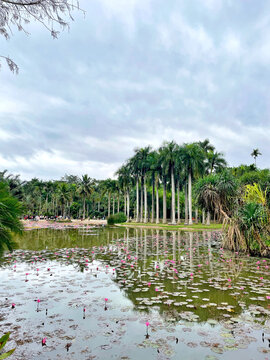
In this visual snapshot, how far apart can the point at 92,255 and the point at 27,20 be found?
10.3 m

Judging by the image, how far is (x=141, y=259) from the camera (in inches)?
449

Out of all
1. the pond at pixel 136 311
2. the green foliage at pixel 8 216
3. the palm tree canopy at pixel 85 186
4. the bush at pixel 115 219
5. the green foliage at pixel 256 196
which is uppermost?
the palm tree canopy at pixel 85 186

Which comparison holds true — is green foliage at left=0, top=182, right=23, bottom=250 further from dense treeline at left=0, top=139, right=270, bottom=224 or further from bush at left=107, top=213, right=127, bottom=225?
bush at left=107, top=213, right=127, bottom=225

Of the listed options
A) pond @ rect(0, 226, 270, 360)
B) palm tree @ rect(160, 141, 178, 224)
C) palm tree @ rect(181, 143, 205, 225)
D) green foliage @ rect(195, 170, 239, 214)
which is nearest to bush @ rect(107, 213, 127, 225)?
palm tree @ rect(160, 141, 178, 224)

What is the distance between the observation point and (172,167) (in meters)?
43.9

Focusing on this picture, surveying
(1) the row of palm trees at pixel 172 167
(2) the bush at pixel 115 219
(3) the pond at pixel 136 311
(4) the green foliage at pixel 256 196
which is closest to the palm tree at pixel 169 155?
(1) the row of palm trees at pixel 172 167

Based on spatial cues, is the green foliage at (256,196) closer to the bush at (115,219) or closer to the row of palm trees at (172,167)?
the row of palm trees at (172,167)

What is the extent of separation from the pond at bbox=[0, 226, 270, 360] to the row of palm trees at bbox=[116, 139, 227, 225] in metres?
32.3

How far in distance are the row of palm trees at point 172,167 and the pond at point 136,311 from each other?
32316mm

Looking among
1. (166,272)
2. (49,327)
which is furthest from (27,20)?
(166,272)

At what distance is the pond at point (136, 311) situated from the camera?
151 inches

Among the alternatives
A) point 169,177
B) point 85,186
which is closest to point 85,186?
point 85,186

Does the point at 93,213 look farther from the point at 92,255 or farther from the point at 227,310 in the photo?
the point at 227,310

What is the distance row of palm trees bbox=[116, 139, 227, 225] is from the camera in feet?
135
